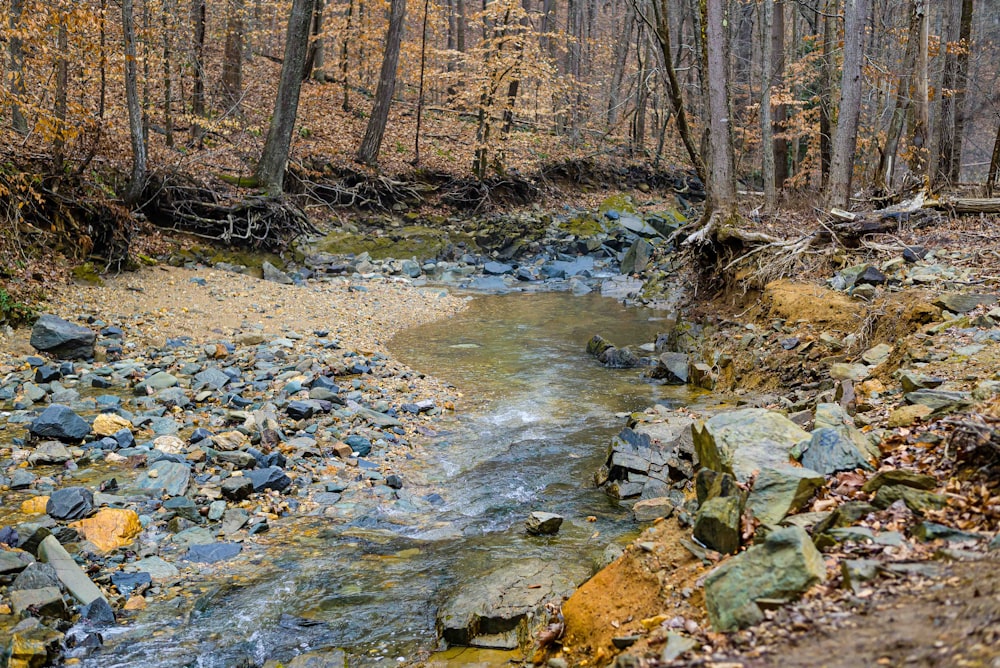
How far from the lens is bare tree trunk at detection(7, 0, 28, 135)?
9.56m

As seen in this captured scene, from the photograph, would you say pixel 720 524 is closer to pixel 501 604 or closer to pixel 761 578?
pixel 761 578

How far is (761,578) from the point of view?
305cm

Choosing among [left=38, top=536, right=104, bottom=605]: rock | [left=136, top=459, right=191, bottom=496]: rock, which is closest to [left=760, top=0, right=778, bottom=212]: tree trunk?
[left=136, top=459, right=191, bottom=496]: rock

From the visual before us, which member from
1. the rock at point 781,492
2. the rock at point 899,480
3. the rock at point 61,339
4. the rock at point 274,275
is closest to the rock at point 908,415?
the rock at point 899,480

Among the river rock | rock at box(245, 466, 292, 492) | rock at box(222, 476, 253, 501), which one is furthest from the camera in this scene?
rock at box(245, 466, 292, 492)

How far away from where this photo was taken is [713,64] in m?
12.2

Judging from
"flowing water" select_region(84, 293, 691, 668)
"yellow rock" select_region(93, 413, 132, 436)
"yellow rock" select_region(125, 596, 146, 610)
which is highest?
"yellow rock" select_region(93, 413, 132, 436)

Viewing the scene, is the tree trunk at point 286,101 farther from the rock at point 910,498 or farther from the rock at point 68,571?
the rock at point 910,498

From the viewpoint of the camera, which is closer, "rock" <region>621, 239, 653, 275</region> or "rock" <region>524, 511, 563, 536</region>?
"rock" <region>524, 511, 563, 536</region>

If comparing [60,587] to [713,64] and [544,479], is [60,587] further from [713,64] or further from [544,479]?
[713,64]

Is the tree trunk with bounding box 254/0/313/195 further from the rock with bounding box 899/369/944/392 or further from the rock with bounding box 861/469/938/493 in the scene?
the rock with bounding box 861/469/938/493

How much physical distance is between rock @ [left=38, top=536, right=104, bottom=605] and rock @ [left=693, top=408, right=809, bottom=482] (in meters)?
3.92

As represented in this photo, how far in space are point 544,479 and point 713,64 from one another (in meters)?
8.65

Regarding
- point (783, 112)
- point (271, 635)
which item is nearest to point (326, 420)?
point (271, 635)
